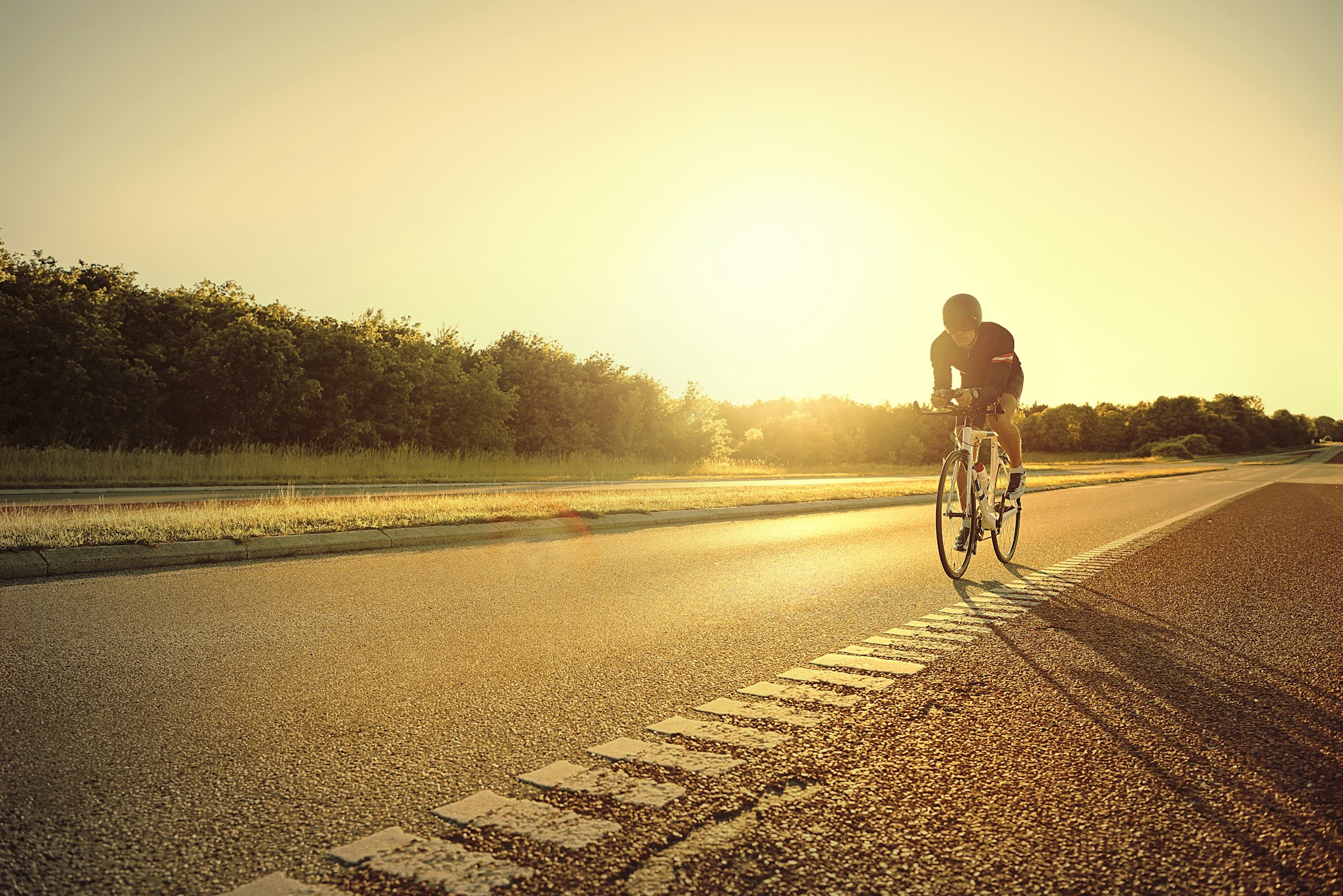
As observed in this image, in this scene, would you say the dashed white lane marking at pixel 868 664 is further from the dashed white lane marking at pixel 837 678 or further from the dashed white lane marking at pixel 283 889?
the dashed white lane marking at pixel 283 889

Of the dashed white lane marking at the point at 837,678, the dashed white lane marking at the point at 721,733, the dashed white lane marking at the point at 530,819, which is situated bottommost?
the dashed white lane marking at the point at 837,678

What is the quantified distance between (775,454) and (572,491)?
48.8 meters

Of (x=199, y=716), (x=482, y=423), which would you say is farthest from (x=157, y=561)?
(x=482, y=423)

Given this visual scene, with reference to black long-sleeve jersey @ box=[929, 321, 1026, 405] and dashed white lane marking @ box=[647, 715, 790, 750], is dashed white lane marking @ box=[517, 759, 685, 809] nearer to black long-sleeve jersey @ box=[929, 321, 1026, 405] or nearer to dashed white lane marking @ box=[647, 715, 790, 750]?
dashed white lane marking @ box=[647, 715, 790, 750]

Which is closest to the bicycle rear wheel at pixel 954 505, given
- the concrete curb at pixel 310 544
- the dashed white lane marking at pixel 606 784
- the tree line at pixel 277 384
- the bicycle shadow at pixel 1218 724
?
the bicycle shadow at pixel 1218 724

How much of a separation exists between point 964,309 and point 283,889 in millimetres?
6620

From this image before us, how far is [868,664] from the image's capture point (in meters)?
4.25

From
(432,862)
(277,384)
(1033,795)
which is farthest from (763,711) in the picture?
(277,384)

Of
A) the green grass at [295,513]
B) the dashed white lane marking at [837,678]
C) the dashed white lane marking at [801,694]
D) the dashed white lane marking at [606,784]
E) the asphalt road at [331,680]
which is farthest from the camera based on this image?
the green grass at [295,513]

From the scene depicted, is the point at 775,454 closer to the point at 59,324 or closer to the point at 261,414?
the point at 261,414

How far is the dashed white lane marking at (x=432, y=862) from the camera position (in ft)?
6.40

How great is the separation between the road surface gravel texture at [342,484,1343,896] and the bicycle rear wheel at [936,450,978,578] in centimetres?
261

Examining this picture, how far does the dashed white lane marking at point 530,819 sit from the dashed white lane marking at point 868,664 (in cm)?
215

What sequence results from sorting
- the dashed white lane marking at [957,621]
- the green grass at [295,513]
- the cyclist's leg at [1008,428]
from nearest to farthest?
1. the dashed white lane marking at [957,621]
2. the cyclist's leg at [1008,428]
3. the green grass at [295,513]
